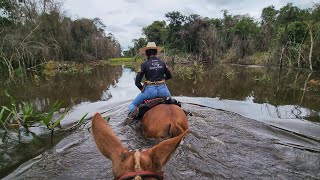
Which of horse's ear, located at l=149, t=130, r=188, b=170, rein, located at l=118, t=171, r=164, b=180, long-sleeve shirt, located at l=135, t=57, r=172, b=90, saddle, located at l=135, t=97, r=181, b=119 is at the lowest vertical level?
saddle, located at l=135, t=97, r=181, b=119

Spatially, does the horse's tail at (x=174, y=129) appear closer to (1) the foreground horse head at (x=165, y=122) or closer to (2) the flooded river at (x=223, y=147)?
(1) the foreground horse head at (x=165, y=122)

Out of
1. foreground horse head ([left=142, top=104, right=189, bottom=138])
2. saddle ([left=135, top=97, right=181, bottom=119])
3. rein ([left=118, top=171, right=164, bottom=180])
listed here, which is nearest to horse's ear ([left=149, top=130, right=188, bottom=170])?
rein ([left=118, top=171, right=164, bottom=180])

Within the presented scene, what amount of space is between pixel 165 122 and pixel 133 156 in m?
3.45

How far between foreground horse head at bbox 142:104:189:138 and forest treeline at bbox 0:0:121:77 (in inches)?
531

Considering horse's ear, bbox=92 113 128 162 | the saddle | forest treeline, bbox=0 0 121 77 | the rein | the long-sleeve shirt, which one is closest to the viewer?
the rein

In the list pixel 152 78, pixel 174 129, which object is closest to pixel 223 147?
pixel 174 129

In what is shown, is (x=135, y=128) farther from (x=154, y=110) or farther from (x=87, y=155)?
(x=87, y=155)

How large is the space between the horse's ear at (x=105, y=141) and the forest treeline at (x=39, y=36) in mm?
16348

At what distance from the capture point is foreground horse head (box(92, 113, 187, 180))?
1.84 m

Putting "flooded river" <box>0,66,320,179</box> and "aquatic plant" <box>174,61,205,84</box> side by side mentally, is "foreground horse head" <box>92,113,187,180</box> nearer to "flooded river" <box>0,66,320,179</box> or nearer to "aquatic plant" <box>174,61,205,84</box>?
"flooded river" <box>0,66,320,179</box>

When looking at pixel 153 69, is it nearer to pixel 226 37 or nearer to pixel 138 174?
pixel 138 174

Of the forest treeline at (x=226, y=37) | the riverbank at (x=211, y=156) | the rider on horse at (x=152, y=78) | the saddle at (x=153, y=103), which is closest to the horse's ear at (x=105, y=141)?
the riverbank at (x=211, y=156)

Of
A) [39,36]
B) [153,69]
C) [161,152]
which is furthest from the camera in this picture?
[39,36]

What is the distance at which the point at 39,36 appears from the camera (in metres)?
29.0
